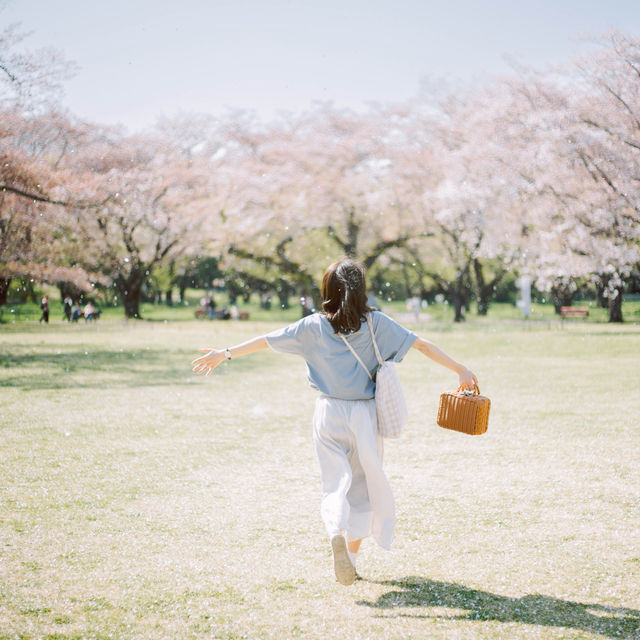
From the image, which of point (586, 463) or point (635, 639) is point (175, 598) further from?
point (586, 463)

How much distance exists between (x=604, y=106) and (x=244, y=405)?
479 inches

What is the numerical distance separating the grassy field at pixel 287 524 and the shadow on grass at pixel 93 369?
1371 mm

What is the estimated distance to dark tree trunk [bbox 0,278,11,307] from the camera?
17.8 m

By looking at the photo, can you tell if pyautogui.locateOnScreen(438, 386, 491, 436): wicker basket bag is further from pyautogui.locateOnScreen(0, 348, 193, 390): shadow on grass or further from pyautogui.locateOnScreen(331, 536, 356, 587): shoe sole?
pyautogui.locateOnScreen(0, 348, 193, 390): shadow on grass

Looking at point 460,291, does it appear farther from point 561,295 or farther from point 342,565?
point 342,565

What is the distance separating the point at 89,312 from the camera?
26188 millimetres

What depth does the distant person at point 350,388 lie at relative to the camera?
10.4 ft

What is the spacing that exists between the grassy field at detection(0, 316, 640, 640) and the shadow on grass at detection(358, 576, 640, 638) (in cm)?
1

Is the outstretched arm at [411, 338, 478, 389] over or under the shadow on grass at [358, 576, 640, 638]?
over

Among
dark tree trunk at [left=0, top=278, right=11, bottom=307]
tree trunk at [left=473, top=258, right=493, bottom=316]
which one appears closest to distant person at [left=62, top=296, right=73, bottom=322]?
dark tree trunk at [left=0, top=278, right=11, bottom=307]

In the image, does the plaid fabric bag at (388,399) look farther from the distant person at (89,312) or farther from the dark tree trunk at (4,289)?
the distant person at (89,312)

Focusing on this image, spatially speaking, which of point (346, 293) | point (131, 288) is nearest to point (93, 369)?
point (346, 293)

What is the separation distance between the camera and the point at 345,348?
3.22m

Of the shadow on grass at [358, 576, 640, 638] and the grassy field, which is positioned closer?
the shadow on grass at [358, 576, 640, 638]
